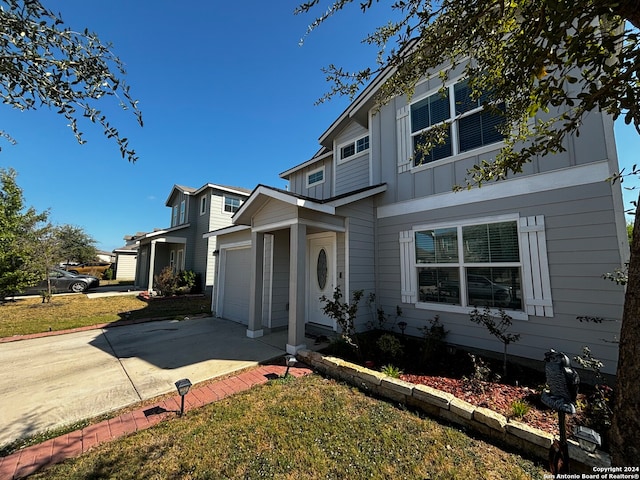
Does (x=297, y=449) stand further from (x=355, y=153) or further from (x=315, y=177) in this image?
(x=315, y=177)

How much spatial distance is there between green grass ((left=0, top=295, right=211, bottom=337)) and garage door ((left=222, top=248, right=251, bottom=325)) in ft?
6.21

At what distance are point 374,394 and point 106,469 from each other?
3.08 m

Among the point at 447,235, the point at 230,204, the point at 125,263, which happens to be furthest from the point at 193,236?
the point at 125,263

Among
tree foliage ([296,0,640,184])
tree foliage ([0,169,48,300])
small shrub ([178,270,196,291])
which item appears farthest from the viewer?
small shrub ([178,270,196,291])

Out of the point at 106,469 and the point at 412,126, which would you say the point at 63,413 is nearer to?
the point at 106,469

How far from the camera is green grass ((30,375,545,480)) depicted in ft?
7.70

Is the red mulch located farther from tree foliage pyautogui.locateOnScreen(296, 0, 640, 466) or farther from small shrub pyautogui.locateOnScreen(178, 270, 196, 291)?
small shrub pyautogui.locateOnScreen(178, 270, 196, 291)

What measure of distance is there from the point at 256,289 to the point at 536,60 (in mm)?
6235

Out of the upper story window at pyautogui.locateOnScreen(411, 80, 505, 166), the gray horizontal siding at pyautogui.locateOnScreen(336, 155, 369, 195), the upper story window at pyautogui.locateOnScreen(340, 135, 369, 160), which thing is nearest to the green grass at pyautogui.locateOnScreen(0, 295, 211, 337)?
the gray horizontal siding at pyautogui.locateOnScreen(336, 155, 369, 195)

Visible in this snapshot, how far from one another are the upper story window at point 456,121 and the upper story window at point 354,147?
1.63 metres

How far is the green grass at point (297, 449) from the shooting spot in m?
2.35

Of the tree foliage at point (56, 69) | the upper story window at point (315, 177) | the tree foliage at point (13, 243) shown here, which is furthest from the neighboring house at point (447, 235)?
the tree foliage at point (13, 243)

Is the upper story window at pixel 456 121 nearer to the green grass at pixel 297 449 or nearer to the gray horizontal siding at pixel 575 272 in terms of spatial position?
the gray horizontal siding at pixel 575 272

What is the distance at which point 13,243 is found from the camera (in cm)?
1025
